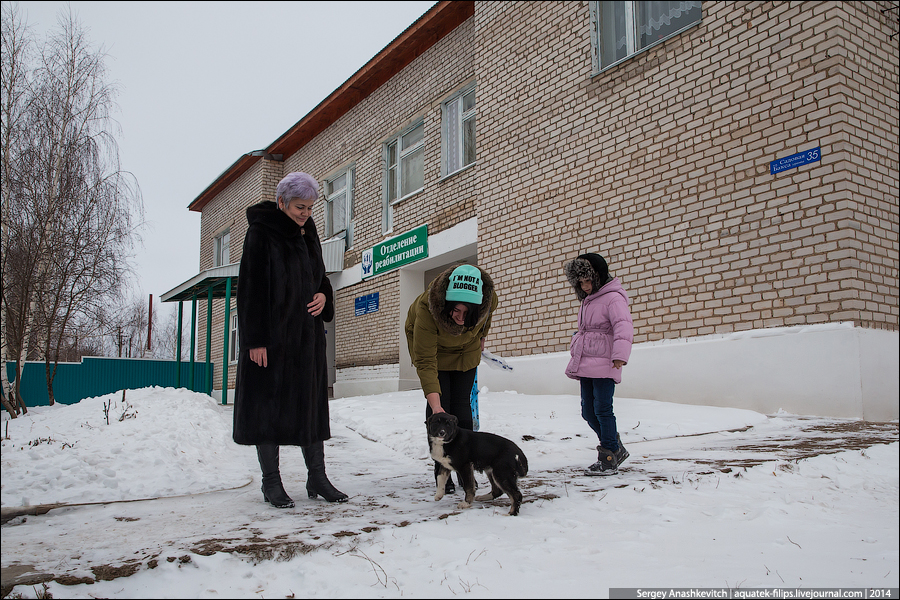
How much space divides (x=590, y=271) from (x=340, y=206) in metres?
11.9

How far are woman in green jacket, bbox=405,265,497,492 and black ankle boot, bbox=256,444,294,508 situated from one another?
0.88 meters

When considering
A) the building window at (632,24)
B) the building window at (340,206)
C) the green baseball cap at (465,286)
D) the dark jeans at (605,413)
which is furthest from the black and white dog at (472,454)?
the building window at (340,206)

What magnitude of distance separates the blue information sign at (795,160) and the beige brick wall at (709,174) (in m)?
0.06

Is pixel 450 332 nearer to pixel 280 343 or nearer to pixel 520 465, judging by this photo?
pixel 520 465

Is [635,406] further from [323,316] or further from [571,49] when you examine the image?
[571,49]

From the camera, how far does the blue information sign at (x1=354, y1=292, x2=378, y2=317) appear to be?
1313 cm

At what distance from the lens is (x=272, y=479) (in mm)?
3316

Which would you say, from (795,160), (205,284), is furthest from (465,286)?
(205,284)

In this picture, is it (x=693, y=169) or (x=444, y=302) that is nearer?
(x=444, y=302)

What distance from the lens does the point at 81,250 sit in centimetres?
1053

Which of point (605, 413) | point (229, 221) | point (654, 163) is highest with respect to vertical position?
point (229, 221)

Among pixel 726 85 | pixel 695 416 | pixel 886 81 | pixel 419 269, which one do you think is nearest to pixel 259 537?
pixel 695 416

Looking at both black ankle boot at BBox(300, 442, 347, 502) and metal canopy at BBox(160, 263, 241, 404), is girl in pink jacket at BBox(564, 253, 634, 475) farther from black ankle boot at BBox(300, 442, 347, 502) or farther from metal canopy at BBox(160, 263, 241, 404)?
metal canopy at BBox(160, 263, 241, 404)

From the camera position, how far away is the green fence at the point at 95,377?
663 inches
